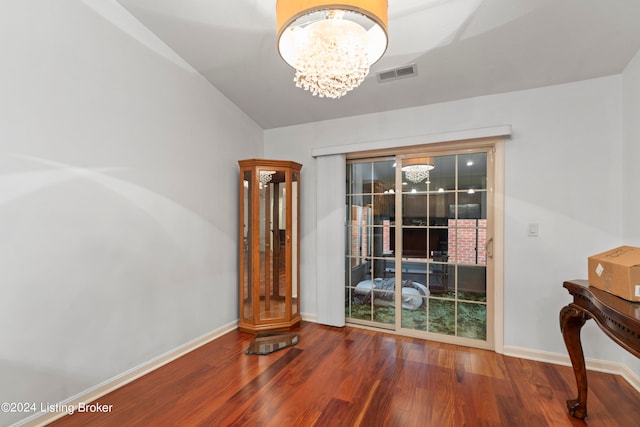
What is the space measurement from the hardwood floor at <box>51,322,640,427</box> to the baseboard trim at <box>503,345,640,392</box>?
6 centimetres

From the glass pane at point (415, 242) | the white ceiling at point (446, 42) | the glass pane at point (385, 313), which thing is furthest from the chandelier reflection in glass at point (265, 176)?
the glass pane at point (385, 313)

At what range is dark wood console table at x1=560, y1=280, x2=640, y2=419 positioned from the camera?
1296 millimetres

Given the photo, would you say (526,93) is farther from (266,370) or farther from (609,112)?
(266,370)

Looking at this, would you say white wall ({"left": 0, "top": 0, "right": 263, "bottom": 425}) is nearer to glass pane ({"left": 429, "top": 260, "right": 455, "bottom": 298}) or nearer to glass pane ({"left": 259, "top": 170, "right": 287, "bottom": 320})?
glass pane ({"left": 259, "top": 170, "right": 287, "bottom": 320})

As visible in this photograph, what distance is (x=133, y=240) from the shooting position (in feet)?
7.27

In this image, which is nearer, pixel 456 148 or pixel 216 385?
pixel 216 385

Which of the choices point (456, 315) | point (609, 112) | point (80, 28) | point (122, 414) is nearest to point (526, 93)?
point (609, 112)

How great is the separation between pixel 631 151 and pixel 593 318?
146cm

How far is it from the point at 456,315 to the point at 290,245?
1.89 m

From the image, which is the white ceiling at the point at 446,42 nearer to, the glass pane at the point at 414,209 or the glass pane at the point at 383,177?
the glass pane at the point at 383,177

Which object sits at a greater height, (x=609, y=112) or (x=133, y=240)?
(x=609, y=112)

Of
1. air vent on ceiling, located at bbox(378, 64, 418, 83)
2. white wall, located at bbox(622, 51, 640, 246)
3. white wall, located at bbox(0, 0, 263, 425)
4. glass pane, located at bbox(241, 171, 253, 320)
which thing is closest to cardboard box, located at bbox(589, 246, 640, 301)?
white wall, located at bbox(622, 51, 640, 246)

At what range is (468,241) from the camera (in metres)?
2.84

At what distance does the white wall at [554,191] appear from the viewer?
2.32m
